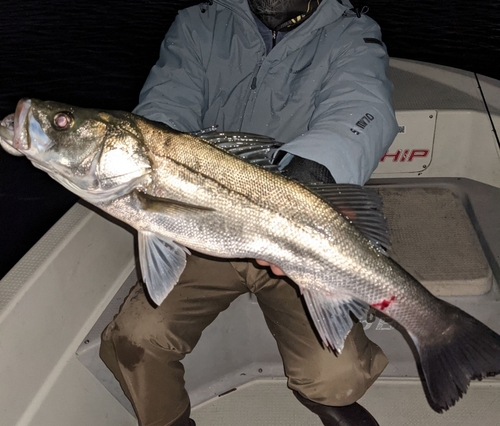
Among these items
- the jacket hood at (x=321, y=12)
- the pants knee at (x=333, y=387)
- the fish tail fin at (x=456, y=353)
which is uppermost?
the jacket hood at (x=321, y=12)

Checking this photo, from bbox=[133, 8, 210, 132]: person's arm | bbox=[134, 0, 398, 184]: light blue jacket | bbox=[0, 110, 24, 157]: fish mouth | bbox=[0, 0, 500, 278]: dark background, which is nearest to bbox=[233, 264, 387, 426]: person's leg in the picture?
bbox=[134, 0, 398, 184]: light blue jacket

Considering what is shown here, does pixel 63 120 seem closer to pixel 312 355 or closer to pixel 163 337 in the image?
pixel 163 337

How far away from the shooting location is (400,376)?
2.86 meters

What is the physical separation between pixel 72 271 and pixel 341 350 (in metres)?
1.43

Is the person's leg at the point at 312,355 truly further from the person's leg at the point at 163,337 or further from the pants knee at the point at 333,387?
the person's leg at the point at 163,337

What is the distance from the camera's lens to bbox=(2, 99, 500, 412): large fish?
1.85 meters

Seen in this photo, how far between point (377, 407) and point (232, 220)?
5.13 feet

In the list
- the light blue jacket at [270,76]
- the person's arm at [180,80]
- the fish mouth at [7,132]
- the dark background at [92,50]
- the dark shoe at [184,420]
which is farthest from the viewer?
the dark background at [92,50]

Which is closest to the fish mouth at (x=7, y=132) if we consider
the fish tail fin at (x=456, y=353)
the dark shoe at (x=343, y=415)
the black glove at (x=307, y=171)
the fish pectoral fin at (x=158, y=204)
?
the fish pectoral fin at (x=158, y=204)

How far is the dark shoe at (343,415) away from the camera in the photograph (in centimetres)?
248

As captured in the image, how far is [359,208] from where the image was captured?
2.02 metres

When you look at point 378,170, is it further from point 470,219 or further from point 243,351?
point 243,351

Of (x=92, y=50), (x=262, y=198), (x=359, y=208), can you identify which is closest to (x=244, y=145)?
(x=262, y=198)

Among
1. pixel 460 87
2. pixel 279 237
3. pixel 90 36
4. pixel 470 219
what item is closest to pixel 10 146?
pixel 279 237
